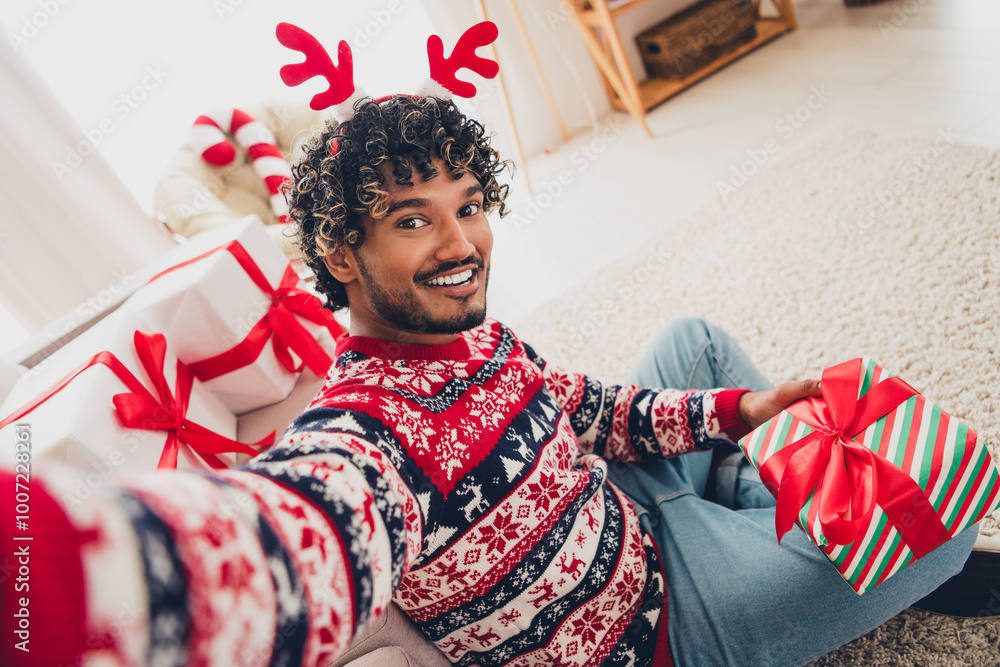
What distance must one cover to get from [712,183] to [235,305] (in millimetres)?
2073

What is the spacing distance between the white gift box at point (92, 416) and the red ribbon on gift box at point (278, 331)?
81 mm

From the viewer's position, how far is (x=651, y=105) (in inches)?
131

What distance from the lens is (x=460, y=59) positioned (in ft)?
2.89

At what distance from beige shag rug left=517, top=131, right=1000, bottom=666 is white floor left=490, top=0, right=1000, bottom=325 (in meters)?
0.15

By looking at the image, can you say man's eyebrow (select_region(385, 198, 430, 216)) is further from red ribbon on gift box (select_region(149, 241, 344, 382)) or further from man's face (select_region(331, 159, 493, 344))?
red ribbon on gift box (select_region(149, 241, 344, 382))

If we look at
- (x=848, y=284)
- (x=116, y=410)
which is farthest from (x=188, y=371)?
(x=848, y=284)

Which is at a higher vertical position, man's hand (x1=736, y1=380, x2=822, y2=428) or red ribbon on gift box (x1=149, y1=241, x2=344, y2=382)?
red ribbon on gift box (x1=149, y1=241, x2=344, y2=382)

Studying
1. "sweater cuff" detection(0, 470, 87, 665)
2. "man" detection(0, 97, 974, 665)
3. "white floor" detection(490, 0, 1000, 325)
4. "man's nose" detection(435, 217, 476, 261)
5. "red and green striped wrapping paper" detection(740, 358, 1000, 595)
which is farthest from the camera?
"white floor" detection(490, 0, 1000, 325)

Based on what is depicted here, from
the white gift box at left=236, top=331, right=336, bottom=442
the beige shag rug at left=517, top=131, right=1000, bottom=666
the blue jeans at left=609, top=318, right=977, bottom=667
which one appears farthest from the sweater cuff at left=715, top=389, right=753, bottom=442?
the white gift box at left=236, top=331, right=336, bottom=442

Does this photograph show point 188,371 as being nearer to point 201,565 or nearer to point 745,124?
point 201,565

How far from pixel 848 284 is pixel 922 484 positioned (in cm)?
116

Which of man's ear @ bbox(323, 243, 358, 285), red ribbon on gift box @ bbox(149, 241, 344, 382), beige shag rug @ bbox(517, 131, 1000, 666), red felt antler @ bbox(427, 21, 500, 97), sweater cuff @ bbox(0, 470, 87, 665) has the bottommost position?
beige shag rug @ bbox(517, 131, 1000, 666)

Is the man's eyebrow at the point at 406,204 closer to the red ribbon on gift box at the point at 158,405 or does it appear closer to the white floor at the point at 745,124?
the red ribbon on gift box at the point at 158,405

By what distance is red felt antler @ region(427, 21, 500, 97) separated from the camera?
0.87m
